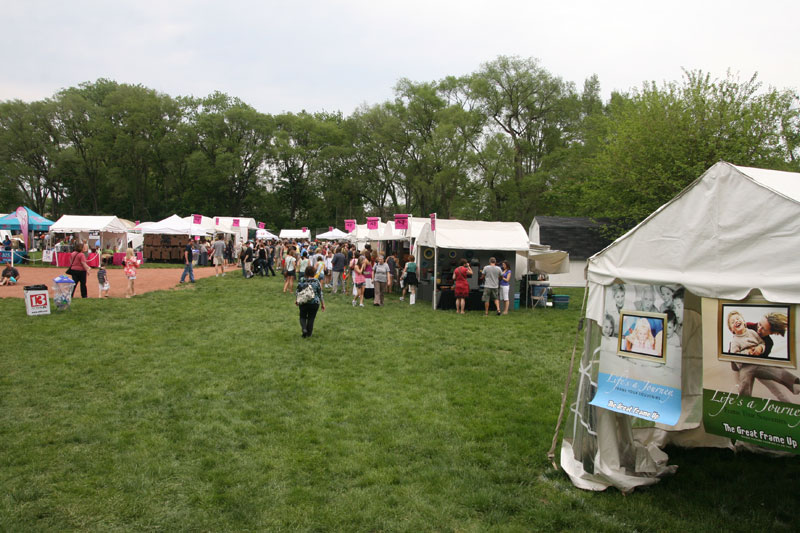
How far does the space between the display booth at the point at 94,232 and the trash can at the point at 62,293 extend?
13467mm

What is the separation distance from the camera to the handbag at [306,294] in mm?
9727

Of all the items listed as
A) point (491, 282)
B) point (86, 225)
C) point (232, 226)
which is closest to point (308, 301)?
point (491, 282)

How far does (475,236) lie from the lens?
14.9 m

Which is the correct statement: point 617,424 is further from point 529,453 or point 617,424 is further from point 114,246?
point 114,246

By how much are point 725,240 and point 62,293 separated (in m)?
13.7

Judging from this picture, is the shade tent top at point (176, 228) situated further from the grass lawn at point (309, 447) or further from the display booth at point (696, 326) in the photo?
the display booth at point (696, 326)

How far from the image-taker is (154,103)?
50.8 meters

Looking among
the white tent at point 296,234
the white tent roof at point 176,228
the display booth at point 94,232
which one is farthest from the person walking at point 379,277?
the white tent at point 296,234

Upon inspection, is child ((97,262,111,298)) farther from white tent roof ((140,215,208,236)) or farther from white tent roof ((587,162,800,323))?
white tent roof ((587,162,800,323))

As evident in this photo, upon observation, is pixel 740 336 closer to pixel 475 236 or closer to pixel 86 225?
pixel 475 236

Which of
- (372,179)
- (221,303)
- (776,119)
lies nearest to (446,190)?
(372,179)

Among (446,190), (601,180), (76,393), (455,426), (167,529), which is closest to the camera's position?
(167,529)

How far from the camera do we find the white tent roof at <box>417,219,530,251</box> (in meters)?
14.5

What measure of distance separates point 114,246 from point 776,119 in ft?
111
